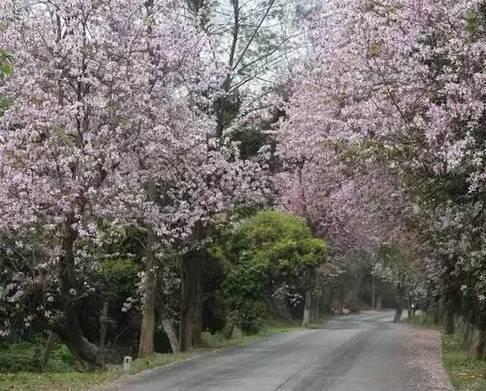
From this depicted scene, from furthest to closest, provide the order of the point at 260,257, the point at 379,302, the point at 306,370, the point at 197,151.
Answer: the point at 379,302
the point at 260,257
the point at 197,151
the point at 306,370

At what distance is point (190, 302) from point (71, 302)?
735 centimetres

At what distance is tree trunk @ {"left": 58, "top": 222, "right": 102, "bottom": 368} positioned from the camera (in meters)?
14.7

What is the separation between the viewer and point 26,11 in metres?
14.6

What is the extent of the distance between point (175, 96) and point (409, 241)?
10800mm

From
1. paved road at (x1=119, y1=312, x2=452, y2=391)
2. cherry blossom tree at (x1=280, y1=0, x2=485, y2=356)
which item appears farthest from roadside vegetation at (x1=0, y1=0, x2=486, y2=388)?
paved road at (x1=119, y1=312, x2=452, y2=391)

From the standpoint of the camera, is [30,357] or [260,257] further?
[260,257]

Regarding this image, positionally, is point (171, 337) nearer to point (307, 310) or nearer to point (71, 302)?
point (71, 302)

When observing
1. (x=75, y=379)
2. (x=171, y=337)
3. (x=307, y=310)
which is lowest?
(x=75, y=379)

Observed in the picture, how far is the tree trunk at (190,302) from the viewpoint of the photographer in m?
22.2

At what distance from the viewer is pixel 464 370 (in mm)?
17000

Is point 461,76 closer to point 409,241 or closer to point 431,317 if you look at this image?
point 409,241

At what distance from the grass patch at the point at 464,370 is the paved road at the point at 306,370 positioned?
0.91 feet

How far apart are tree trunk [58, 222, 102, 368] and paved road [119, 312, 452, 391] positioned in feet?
7.00

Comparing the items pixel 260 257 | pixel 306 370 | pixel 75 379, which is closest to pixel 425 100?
pixel 306 370
